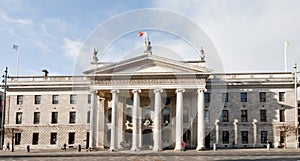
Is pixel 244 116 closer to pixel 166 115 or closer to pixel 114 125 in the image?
pixel 166 115

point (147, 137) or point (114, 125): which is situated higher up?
point (114, 125)

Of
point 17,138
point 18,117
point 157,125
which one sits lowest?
point 17,138

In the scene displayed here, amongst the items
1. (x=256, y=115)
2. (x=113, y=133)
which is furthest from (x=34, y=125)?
(x=256, y=115)

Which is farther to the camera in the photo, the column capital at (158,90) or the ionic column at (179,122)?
the column capital at (158,90)

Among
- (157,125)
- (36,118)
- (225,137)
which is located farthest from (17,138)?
(225,137)

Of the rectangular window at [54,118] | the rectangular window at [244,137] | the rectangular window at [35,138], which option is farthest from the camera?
the rectangular window at [54,118]

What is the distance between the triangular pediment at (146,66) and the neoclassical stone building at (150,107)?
0.50ft

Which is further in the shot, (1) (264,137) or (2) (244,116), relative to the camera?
(2) (244,116)

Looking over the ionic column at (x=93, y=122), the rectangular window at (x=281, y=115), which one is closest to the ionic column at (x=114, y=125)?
the ionic column at (x=93, y=122)

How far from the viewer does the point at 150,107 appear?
59.5m

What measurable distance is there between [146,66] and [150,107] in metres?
8.67

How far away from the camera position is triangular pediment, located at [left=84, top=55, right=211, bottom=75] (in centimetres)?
5284

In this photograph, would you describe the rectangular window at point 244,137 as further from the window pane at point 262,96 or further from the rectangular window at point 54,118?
the rectangular window at point 54,118

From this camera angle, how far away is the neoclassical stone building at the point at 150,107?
52812 millimetres
